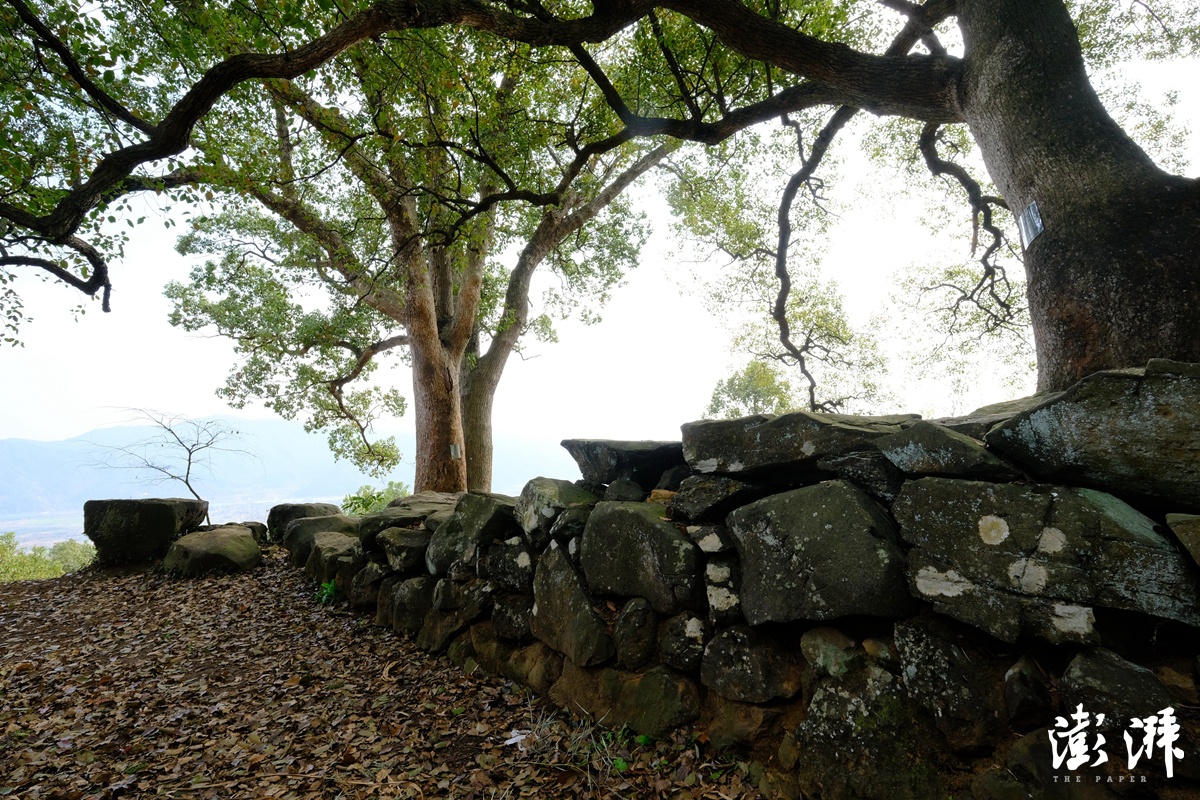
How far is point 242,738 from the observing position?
3.65 metres

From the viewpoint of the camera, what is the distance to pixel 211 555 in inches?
292

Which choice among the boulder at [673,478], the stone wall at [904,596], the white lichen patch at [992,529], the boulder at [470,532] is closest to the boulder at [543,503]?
the stone wall at [904,596]

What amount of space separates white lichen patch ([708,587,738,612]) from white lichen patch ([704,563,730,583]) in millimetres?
54

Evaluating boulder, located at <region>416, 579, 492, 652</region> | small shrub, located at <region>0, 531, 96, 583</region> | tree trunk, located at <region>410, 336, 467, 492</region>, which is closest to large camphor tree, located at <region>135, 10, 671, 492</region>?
tree trunk, located at <region>410, 336, 467, 492</region>

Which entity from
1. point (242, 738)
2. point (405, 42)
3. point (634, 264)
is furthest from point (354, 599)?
point (634, 264)

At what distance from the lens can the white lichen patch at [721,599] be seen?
10.3 feet

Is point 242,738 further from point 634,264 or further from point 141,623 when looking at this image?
point 634,264

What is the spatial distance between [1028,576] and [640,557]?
2.09m

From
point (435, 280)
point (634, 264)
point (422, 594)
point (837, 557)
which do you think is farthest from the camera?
point (634, 264)

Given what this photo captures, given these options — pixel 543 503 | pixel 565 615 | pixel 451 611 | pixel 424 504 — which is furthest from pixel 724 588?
pixel 424 504

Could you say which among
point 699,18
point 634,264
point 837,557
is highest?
point 634,264

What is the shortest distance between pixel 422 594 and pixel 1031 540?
4.85 meters

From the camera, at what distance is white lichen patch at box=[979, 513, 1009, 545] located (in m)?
2.38

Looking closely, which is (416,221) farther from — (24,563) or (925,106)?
(24,563)
